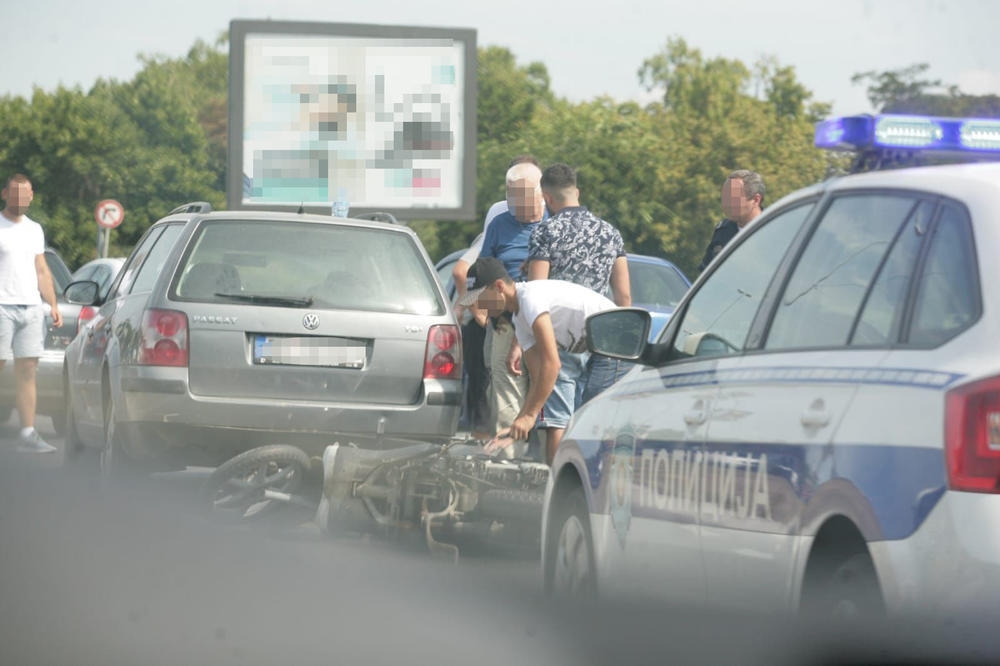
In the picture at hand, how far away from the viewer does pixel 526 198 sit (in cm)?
1091

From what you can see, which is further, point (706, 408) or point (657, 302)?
point (657, 302)

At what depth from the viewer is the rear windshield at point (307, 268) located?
372 inches

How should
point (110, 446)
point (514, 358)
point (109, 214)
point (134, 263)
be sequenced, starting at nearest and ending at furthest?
1. point (110, 446)
2. point (514, 358)
3. point (134, 263)
4. point (109, 214)

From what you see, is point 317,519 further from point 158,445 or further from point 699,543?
point 699,543

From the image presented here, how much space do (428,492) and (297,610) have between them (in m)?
2.01

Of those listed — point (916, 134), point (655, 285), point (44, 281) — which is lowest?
point (44, 281)

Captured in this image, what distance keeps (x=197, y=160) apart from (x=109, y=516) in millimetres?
74816

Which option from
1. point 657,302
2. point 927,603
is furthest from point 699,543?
point 657,302

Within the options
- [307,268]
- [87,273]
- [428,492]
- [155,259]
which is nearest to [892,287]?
[428,492]

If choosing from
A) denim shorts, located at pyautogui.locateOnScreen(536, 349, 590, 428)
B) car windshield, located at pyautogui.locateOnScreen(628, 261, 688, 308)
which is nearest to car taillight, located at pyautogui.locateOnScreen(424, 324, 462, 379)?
denim shorts, located at pyautogui.locateOnScreen(536, 349, 590, 428)

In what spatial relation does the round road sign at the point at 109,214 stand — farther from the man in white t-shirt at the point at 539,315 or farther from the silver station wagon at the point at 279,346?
the man in white t-shirt at the point at 539,315

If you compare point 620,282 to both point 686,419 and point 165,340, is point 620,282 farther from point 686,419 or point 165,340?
point 686,419

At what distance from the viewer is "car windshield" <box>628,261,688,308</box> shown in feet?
44.4

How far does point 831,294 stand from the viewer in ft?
13.8
